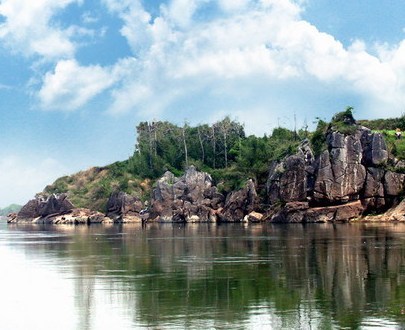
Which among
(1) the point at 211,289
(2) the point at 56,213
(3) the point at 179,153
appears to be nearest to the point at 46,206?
(2) the point at 56,213

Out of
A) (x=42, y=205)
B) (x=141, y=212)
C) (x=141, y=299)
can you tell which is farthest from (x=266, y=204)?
(x=141, y=299)

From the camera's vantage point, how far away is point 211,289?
31500 mm

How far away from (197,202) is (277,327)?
121884mm

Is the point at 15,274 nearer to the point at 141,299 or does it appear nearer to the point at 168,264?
the point at 168,264

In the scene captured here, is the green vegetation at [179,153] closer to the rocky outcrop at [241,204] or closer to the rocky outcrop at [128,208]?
the rocky outcrop at [128,208]

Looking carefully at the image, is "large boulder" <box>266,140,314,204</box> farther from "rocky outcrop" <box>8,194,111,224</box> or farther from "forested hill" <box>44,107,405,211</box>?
"rocky outcrop" <box>8,194,111,224</box>

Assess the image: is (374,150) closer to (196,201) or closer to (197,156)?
(196,201)

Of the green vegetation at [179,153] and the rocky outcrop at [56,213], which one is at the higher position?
the green vegetation at [179,153]

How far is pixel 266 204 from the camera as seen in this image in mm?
132750

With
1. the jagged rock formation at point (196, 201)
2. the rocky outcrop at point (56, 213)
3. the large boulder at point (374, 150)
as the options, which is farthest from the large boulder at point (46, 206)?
the large boulder at point (374, 150)

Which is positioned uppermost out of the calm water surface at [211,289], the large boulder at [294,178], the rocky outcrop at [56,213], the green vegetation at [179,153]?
the green vegetation at [179,153]

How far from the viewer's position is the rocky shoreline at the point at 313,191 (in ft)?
373

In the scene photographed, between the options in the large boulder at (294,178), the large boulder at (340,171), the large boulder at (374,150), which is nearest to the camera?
the large boulder at (340,171)

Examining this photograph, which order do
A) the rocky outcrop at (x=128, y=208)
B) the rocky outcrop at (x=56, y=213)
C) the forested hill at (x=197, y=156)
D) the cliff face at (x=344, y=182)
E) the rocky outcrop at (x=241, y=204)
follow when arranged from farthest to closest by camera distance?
the rocky outcrop at (x=56, y=213) → the rocky outcrop at (x=128, y=208) → the forested hill at (x=197, y=156) → the rocky outcrop at (x=241, y=204) → the cliff face at (x=344, y=182)
